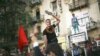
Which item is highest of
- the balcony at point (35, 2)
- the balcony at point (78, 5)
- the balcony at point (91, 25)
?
the balcony at point (35, 2)

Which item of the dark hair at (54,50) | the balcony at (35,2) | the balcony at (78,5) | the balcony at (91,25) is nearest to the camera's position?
the dark hair at (54,50)

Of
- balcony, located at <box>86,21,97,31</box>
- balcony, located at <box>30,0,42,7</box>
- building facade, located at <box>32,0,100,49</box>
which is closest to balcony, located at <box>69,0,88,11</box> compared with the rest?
building facade, located at <box>32,0,100,49</box>

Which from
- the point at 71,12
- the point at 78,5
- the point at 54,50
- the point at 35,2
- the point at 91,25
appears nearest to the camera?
the point at 54,50

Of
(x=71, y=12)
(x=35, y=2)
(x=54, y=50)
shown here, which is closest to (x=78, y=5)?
(x=71, y=12)

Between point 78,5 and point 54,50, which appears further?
point 78,5

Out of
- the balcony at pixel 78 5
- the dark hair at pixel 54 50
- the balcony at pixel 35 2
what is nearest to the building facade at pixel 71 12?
the balcony at pixel 78 5

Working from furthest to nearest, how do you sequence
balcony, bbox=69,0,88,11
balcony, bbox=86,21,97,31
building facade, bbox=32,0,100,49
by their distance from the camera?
balcony, bbox=69,0,88,11
building facade, bbox=32,0,100,49
balcony, bbox=86,21,97,31

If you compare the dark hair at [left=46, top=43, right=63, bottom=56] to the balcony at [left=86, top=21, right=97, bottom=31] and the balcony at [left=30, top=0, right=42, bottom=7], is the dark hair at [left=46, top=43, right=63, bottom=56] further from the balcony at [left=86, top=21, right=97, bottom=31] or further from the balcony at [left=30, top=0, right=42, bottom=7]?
the balcony at [left=30, top=0, right=42, bottom=7]

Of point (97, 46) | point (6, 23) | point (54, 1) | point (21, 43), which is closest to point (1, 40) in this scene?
point (6, 23)

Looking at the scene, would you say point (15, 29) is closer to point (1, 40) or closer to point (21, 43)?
point (1, 40)

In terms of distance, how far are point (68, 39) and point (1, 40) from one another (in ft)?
46.6

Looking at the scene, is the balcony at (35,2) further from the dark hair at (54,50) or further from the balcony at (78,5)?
the dark hair at (54,50)

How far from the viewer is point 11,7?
22.8 metres

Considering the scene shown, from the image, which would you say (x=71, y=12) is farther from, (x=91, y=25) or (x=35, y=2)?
(x=35, y=2)
